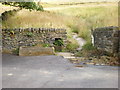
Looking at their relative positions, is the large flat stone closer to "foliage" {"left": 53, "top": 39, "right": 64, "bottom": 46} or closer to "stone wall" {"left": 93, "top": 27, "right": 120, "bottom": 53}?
"foliage" {"left": 53, "top": 39, "right": 64, "bottom": 46}

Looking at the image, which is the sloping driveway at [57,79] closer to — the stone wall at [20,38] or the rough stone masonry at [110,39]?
the rough stone masonry at [110,39]

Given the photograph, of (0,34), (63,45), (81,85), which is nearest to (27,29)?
(0,34)

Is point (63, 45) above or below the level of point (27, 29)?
below

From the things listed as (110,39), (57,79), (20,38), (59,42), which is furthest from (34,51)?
(57,79)

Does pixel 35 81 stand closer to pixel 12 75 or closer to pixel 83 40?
pixel 12 75

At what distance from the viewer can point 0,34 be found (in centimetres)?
1076

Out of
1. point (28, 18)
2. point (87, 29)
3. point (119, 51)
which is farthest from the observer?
point (87, 29)

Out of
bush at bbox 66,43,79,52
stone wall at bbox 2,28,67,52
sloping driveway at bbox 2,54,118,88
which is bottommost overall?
bush at bbox 66,43,79,52

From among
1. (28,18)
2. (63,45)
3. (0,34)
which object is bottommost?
(63,45)

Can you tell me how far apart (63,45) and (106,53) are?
3367mm

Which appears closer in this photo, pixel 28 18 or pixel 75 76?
pixel 75 76

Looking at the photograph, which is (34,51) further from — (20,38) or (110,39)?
(110,39)

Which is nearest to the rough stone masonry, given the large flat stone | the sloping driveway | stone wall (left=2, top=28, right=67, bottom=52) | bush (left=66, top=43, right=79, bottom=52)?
bush (left=66, top=43, right=79, bottom=52)

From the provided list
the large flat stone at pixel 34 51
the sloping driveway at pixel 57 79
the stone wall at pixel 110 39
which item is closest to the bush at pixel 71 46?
the large flat stone at pixel 34 51
